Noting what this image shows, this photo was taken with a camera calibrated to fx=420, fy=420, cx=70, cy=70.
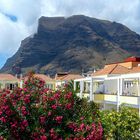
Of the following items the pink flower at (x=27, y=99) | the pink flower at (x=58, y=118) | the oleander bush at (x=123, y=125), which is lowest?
the oleander bush at (x=123, y=125)

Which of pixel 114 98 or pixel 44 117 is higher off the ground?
pixel 114 98

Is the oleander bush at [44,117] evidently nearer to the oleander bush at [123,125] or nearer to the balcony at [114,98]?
the oleander bush at [123,125]

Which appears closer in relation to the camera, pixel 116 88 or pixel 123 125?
pixel 123 125

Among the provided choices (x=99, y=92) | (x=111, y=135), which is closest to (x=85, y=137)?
(x=111, y=135)

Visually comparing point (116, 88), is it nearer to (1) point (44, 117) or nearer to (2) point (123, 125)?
(2) point (123, 125)

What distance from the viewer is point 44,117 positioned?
41.0 ft

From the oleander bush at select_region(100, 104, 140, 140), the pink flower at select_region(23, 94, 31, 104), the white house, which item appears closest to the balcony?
the white house

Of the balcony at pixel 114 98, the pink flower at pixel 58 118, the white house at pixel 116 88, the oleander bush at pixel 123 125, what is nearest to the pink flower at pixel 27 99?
the pink flower at pixel 58 118

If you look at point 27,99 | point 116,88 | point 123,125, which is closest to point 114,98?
point 116,88

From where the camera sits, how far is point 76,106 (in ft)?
44.7

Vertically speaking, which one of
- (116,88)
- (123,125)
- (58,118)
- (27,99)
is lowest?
(123,125)

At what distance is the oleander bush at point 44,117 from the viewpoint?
12258mm

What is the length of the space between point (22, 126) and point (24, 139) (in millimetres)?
477

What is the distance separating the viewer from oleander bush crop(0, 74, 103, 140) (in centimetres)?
1226
